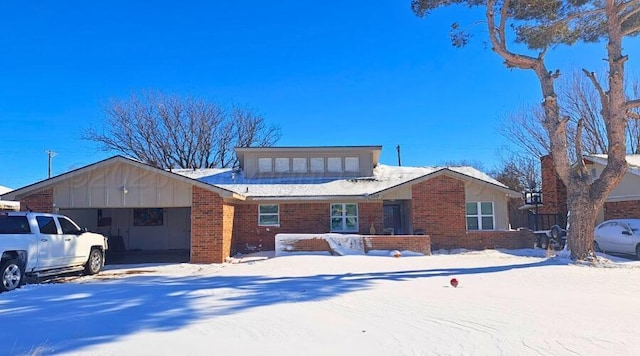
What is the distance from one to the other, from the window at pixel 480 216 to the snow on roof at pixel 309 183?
3.49 ft

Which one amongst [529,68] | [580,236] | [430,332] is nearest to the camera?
[430,332]

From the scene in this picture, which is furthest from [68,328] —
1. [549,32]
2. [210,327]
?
[549,32]

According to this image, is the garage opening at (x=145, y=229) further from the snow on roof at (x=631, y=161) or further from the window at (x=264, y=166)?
the snow on roof at (x=631, y=161)

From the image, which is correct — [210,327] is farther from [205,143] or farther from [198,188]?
[205,143]

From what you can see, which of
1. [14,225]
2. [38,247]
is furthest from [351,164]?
[14,225]

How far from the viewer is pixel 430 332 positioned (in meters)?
5.62

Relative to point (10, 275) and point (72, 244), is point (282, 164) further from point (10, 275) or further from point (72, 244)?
point (10, 275)

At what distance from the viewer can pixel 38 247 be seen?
10.8 metres

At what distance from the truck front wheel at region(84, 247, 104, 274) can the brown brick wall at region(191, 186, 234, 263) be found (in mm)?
2883

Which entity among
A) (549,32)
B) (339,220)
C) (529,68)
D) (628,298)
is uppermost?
(549,32)

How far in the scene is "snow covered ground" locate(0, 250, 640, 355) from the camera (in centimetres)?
514

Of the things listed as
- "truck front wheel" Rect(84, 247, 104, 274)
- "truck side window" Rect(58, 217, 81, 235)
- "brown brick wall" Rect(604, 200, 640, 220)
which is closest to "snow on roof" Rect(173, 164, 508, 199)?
"brown brick wall" Rect(604, 200, 640, 220)

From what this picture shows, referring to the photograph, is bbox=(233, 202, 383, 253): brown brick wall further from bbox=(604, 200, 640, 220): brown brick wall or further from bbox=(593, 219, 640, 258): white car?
bbox=(604, 200, 640, 220): brown brick wall

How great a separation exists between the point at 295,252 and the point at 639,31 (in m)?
13.7
